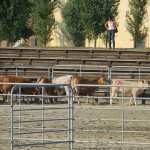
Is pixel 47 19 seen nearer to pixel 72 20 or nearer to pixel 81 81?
pixel 72 20

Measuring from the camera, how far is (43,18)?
58.3 metres

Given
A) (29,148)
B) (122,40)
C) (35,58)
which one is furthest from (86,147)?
(122,40)

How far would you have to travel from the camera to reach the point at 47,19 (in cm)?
5831

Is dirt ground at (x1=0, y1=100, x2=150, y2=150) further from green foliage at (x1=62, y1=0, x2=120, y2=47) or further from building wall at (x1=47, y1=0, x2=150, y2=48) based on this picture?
building wall at (x1=47, y1=0, x2=150, y2=48)

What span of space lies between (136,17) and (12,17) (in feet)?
38.5

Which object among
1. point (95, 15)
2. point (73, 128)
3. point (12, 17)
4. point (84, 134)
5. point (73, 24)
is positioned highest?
point (95, 15)

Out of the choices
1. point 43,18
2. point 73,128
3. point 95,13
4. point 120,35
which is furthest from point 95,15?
point 73,128

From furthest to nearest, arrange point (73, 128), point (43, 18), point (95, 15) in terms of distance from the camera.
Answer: point (43, 18) < point (95, 15) < point (73, 128)

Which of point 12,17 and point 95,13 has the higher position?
point 95,13

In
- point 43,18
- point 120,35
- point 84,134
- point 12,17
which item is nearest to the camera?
point 84,134

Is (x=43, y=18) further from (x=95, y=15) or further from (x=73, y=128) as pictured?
(x=73, y=128)

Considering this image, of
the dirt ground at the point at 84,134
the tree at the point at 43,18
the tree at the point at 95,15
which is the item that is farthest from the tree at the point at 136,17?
the dirt ground at the point at 84,134

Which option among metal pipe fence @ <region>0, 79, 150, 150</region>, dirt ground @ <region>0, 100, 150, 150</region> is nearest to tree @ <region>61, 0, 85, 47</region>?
metal pipe fence @ <region>0, 79, 150, 150</region>

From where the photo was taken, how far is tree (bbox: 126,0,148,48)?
58062 mm
